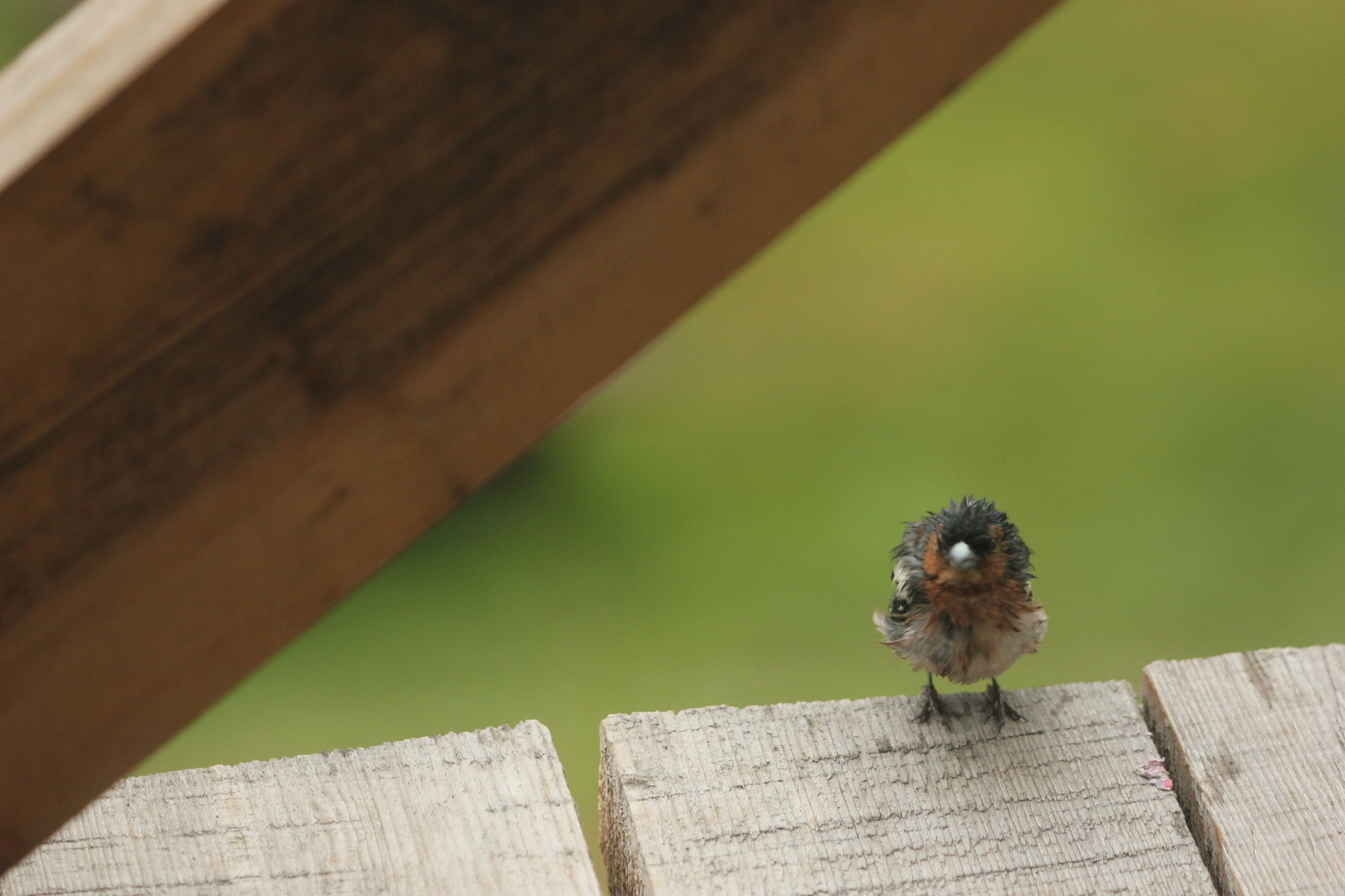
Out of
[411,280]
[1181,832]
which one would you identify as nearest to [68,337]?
[411,280]

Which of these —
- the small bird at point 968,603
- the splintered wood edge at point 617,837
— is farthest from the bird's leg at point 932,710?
the small bird at point 968,603

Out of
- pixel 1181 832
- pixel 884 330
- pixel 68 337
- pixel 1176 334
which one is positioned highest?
pixel 884 330

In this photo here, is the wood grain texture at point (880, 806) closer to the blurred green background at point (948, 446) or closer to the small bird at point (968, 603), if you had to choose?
the small bird at point (968, 603)

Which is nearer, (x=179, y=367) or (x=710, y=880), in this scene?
(x=179, y=367)

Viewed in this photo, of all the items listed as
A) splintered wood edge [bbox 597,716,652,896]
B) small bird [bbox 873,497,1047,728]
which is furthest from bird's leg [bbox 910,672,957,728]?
small bird [bbox 873,497,1047,728]

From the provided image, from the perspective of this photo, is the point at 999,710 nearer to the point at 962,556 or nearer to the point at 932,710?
the point at 932,710

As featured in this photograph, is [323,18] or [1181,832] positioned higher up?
[323,18]

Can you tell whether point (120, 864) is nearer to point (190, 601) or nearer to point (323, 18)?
point (190, 601)
